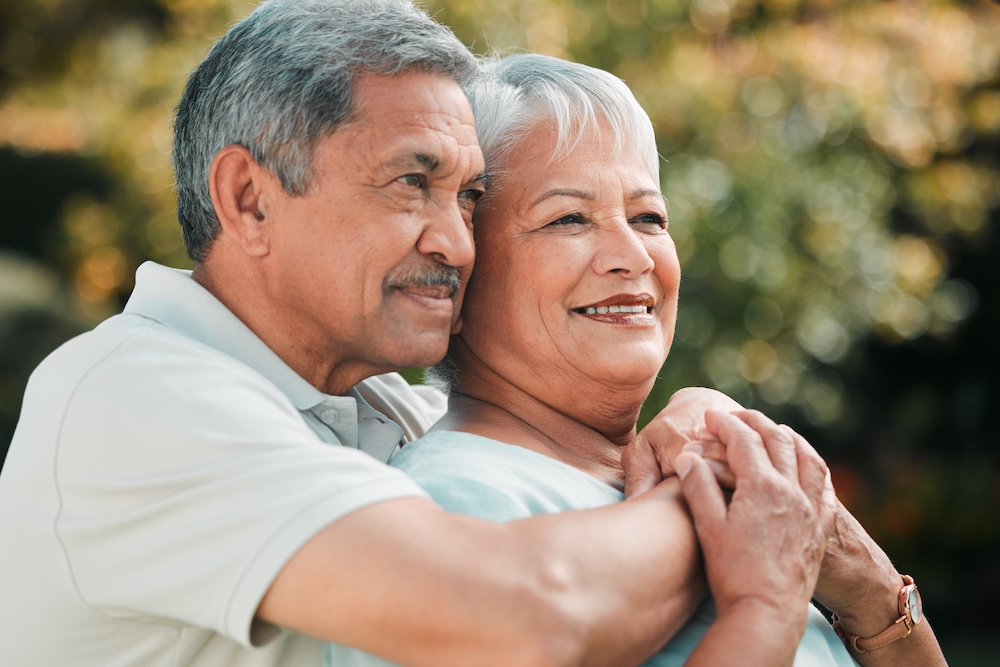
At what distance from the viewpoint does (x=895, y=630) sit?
2.22 m

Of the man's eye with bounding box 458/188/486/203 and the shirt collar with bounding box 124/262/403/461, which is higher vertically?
the man's eye with bounding box 458/188/486/203

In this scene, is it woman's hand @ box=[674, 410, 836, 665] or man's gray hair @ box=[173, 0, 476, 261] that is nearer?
woman's hand @ box=[674, 410, 836, 665]

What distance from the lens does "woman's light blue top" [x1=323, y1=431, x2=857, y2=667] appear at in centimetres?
181

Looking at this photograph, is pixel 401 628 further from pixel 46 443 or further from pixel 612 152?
pixel 612 152

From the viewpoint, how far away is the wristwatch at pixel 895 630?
2.22 meters

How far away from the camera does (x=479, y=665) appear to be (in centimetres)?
145

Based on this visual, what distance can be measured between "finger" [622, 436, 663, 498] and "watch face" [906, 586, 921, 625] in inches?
27.0

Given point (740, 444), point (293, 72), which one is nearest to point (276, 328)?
point (293, 72)

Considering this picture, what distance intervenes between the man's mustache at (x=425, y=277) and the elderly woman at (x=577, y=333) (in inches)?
7.0

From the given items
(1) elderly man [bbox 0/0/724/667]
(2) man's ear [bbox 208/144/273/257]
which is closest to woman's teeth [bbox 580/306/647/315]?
(1) elderly man [bbox 0/0/724/667]

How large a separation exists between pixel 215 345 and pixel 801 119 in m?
4.71

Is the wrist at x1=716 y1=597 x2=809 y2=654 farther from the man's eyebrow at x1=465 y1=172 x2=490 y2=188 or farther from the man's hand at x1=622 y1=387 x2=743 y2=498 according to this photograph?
the man's eyebrow at x1=465 y1=172 x2=490 y2=188

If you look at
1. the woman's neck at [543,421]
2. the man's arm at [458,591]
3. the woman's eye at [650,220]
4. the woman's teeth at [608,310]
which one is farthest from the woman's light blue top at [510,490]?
the woman's eye at [650,220]

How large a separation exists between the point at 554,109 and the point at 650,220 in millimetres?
356
